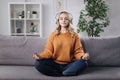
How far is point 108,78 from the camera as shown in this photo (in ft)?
7.50

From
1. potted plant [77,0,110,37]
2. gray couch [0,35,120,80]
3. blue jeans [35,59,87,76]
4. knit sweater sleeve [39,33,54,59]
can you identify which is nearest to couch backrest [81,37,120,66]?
gray couch [0,35,120,80]

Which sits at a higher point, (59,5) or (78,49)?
(59,5)

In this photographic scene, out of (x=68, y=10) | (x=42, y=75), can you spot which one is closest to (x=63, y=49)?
(x=42, y=75)

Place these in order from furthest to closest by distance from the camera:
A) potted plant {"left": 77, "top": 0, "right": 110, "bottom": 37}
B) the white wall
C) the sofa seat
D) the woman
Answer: the white wall
potted plant {"left": 77, "top": 0, "right": 110, "bottom": 37}
the woman
the sofa seat

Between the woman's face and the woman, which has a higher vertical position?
the woman's face

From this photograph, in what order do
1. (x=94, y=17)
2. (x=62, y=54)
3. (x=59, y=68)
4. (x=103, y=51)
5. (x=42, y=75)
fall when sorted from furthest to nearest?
(x=94, y=17), (x=103, y=51), (x=62, y=54), (x=59, y=68), (x=42, y=75)

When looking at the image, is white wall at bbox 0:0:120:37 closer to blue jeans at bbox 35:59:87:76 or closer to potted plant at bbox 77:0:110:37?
potted plant at bbox 77:0:110:37

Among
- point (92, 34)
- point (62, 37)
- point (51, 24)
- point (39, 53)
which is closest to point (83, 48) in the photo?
point (62, 37)

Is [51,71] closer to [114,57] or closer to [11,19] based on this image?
[114,57]

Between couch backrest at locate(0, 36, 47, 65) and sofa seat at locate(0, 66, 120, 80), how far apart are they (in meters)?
0.17

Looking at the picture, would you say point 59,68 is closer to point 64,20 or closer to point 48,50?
point 48,50

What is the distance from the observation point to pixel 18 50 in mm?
2744

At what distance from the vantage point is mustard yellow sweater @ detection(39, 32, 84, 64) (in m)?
2.61

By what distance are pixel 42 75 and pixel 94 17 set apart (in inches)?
103
